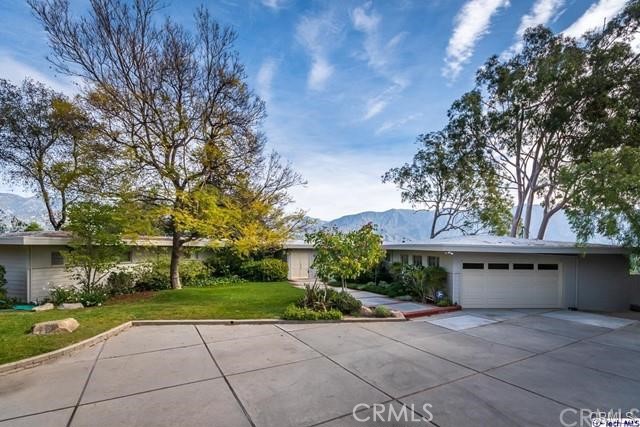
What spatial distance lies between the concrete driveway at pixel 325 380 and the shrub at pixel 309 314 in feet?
3.08

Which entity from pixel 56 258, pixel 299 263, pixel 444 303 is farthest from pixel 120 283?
pixel 444 303

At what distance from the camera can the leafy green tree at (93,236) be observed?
34.2ft

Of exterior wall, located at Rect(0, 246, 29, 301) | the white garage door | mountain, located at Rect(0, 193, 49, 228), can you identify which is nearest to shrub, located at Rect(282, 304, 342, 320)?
the white garage door

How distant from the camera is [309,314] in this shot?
8.20 metres

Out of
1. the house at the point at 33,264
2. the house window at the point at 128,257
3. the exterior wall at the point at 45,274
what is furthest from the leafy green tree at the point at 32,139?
the exterior wall at the point at 45,274

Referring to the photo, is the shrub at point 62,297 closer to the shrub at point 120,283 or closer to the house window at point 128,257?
the shrub at point 120,283

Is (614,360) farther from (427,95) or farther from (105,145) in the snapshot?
(105,145)

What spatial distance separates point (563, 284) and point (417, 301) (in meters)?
5.04

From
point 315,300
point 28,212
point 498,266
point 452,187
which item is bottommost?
point 315,300

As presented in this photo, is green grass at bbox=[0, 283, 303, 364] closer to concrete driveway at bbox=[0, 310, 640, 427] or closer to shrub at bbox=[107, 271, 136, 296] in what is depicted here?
concrete driveway at bbox=[0, 310, 640, 427]

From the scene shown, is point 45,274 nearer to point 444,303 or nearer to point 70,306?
point 70,306

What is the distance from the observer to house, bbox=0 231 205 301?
35.8 feet

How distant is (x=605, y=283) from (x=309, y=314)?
36.4 ft

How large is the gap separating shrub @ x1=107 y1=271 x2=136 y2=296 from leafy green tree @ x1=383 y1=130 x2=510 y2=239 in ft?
61.6
